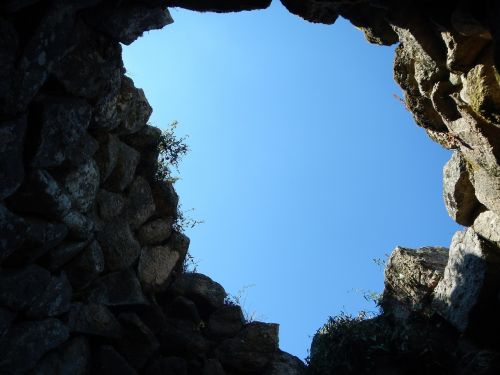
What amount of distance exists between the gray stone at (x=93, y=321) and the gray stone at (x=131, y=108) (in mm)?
3900

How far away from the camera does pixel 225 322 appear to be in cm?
1478

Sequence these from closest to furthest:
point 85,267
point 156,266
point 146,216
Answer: point 85,267
point 146,216
point 156,266

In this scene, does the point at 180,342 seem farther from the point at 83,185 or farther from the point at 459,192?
the point at 459,192

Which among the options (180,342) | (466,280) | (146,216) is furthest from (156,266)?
(466,280)

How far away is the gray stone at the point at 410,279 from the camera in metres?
13.6

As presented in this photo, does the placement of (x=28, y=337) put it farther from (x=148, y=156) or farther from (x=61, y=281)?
(x=148, y=156)

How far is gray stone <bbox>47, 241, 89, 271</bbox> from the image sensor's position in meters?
10.1

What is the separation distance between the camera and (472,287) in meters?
11.6

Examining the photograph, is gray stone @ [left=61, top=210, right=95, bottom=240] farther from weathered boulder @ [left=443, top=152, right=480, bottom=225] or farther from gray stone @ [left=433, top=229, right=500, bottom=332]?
gray stone @ [left=433, top=229, right=500, bottom=332]

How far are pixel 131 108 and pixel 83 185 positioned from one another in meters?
2.41

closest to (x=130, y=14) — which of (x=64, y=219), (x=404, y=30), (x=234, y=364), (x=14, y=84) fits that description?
(x=14, y=84)

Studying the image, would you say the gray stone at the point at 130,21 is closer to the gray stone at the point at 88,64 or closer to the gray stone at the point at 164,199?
the gray stone at the point at 88,64

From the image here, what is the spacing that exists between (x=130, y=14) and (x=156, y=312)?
22.7 feet

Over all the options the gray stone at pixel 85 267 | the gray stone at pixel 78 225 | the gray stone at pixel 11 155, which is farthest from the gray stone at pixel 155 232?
the gray stone at pixel 11 155
